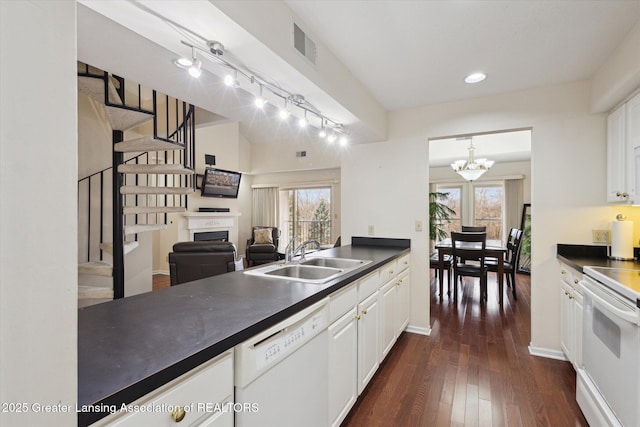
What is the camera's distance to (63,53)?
1.81ft

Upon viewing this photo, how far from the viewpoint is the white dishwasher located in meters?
0.99

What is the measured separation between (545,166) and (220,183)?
622 cm

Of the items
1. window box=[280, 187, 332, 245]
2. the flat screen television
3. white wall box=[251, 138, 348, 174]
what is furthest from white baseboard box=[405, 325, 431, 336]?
the flat screen television

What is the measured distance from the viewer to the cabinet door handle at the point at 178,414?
2.47 ft

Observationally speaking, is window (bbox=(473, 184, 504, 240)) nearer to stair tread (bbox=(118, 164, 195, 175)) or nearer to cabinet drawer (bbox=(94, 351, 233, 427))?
stair tread (bbox=(118, 164, 195, 175))

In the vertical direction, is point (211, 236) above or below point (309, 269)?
below

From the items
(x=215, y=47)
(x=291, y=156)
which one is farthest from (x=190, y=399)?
(x=291, y=156)

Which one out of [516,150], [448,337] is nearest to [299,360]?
[448,337]

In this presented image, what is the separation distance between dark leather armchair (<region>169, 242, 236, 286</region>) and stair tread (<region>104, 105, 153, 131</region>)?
147 cm

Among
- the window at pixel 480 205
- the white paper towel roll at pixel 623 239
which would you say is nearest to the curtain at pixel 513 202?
the window at pixel 480 205

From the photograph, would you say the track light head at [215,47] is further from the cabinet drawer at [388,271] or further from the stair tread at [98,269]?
the stair tread at [98,269]

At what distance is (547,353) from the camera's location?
2.61 meters

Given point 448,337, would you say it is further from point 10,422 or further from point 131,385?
point 10,422

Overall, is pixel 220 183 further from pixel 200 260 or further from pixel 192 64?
pixel 192 64
